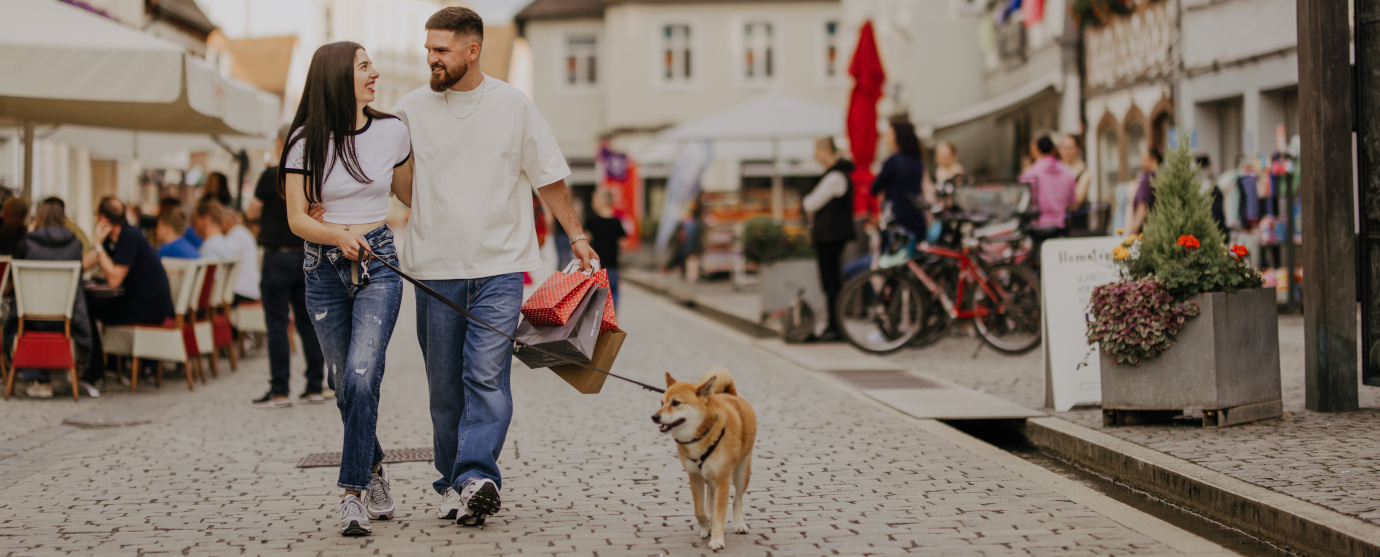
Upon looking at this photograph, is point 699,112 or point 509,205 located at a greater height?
point 699,112

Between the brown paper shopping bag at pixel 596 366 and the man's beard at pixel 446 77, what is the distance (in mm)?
1044

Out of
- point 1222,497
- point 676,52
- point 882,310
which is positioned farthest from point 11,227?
point 676,52

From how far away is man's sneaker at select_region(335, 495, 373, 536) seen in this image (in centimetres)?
516

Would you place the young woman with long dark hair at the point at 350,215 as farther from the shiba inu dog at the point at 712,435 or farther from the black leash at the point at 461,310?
the shiba inu dog at the point at 712,435

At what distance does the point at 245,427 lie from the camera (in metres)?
8.54

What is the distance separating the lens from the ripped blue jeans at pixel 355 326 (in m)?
5.16

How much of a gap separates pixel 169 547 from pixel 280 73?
31263 millimetres

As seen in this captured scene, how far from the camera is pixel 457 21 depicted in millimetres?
5078

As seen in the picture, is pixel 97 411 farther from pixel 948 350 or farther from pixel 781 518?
pixel 948 350

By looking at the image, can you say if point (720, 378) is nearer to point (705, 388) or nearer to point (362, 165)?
point (705, 388)

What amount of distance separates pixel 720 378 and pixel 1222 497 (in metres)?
2.11

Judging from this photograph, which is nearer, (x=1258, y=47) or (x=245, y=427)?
(x=245, y=427)

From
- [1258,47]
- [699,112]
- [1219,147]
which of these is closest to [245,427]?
[1258,47]

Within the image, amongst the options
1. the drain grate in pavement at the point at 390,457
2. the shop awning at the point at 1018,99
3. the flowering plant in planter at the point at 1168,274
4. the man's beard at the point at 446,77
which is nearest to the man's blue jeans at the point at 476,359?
the man's beard at the point at 446,77
